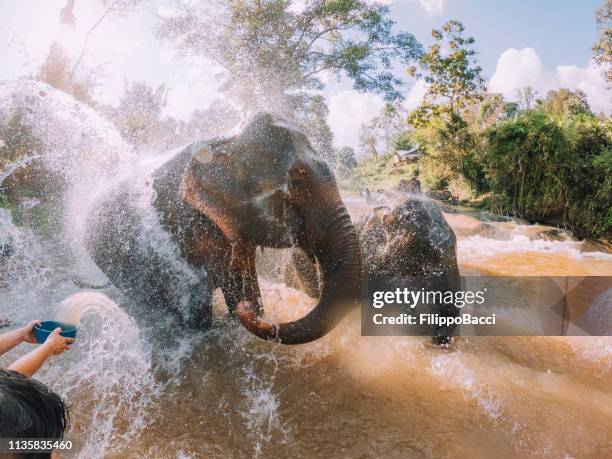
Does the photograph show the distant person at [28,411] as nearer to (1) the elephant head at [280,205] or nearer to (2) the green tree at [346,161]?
(1) the elephant head at [280,205]

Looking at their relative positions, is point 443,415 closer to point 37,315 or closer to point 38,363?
point 38,363

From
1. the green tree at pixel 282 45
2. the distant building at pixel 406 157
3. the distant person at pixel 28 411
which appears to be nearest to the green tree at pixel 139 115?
the green tree at pixel 282 45

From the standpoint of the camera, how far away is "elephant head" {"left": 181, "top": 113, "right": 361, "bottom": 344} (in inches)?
119

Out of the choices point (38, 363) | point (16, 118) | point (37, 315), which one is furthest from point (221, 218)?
point (16, 118)

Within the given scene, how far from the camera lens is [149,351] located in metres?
3.76

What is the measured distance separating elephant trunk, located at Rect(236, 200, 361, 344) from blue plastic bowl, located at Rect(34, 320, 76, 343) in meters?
1.28

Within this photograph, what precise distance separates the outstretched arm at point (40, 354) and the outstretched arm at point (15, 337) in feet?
0.61

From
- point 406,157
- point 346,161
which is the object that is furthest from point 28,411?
point 346,161

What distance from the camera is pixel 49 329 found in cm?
199

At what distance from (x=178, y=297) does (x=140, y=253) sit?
0.78 m

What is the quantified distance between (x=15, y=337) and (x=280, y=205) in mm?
1971

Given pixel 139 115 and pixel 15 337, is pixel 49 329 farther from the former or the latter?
pixel 139 115

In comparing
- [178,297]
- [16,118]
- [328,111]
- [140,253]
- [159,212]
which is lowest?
[178,297]

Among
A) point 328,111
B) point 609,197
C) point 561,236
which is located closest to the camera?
point 561,236
